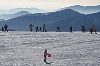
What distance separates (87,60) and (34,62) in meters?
4.13

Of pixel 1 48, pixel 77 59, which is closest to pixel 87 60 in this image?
pixel 77 59

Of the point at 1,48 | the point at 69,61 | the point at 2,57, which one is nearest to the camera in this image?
the point at 69,61

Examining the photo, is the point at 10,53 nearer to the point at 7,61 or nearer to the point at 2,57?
the point at 2,57

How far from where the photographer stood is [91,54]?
32.8 m

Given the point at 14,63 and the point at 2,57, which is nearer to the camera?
the point at 14,63

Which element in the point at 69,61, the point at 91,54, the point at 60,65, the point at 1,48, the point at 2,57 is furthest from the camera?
the point at 1,48

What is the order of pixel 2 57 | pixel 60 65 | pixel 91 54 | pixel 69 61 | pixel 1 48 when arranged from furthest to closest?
pixel 1 48, pixel 91 54, pixel 2 57, pixel 69 61, pixel 60 65

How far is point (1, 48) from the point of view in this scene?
3806 cm

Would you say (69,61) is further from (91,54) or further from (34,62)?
(91,54)

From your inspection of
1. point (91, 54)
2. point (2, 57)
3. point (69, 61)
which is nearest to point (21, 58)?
point (2, 57)

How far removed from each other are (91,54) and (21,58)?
6282mm

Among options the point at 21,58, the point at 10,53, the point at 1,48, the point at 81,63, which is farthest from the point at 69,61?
the point at 1,48

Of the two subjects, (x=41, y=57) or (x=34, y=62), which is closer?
(x=34, y=62)

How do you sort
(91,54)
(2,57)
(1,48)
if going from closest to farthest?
(2,57) → (91,54) → (1,48)
